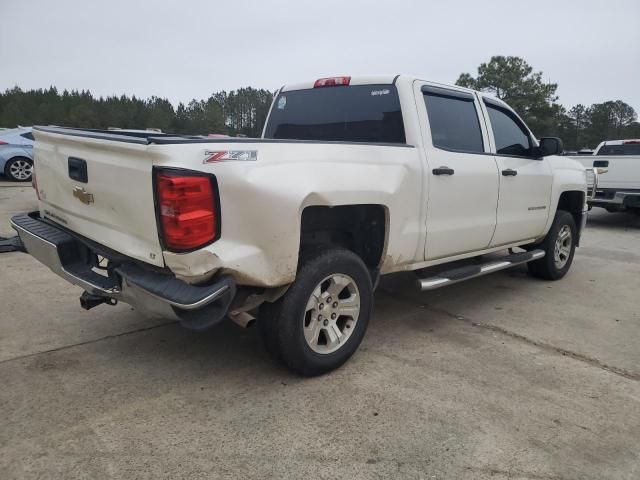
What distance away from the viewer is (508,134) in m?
4.92

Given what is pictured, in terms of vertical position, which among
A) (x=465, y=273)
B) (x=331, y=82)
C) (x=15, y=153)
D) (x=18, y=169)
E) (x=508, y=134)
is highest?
(x=331, y=82)

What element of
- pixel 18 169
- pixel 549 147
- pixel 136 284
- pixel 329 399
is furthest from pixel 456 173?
pixel 18 169

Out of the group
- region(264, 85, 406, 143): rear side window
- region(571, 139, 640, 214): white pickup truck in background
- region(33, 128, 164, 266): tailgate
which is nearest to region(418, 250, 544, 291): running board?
region(264, 85, 406, 143): rear side window

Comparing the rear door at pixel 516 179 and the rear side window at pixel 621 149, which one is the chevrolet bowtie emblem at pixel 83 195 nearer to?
the rear door at pixel 516 179

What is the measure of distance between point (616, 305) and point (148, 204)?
460cm

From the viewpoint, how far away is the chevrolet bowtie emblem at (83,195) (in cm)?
308

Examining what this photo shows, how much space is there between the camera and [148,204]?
2.66m

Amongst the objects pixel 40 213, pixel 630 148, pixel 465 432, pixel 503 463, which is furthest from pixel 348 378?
pixel 630 148

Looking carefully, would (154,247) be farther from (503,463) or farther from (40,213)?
(503,463)

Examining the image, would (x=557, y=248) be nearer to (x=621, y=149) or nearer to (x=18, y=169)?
(x=621, y=149)

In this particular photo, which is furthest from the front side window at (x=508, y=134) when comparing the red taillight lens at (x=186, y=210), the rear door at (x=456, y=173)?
the red taillight lens at (x=186, y=210)

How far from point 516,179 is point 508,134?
19.5 inches

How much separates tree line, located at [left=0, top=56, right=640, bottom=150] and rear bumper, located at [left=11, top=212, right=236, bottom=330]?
182 feet

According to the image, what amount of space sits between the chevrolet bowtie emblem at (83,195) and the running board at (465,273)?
2.33 m
